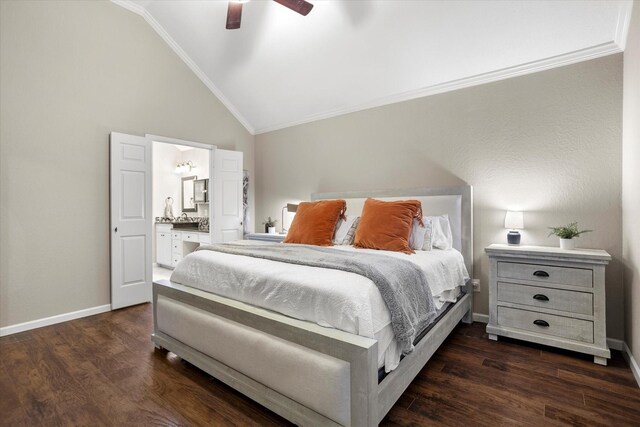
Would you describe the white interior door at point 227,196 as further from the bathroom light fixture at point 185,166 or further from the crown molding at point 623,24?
the crown molding at point 623,24

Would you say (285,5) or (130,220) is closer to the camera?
(285,5)

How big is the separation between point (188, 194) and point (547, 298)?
6234 mm

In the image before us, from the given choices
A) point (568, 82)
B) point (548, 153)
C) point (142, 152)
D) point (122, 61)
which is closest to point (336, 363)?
point (548, 153)

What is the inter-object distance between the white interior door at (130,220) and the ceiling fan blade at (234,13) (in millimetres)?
1980

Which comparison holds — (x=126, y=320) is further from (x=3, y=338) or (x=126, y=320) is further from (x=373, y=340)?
(x=373, y=340)

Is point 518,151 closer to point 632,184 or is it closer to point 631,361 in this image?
point 632,184

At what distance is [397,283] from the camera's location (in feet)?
5.53

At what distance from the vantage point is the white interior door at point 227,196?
Result: 463cm

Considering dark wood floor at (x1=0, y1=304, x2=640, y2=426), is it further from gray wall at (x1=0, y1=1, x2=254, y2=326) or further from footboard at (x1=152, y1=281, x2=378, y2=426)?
gray wall at (x1=0, y1=1, x2=254, y2=326)

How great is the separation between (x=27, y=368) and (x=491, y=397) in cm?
313

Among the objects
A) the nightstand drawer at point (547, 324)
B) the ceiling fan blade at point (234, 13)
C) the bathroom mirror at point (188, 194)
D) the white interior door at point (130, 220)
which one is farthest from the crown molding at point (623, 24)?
the bathroom mirror at point (188, 194)

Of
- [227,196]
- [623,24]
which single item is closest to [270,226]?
[227,196]

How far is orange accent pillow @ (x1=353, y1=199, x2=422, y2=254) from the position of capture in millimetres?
2586

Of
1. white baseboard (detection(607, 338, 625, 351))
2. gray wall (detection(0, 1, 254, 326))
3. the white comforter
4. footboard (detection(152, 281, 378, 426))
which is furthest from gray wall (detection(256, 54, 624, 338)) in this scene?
gray wall (detection(0, 1, 254, 326))
